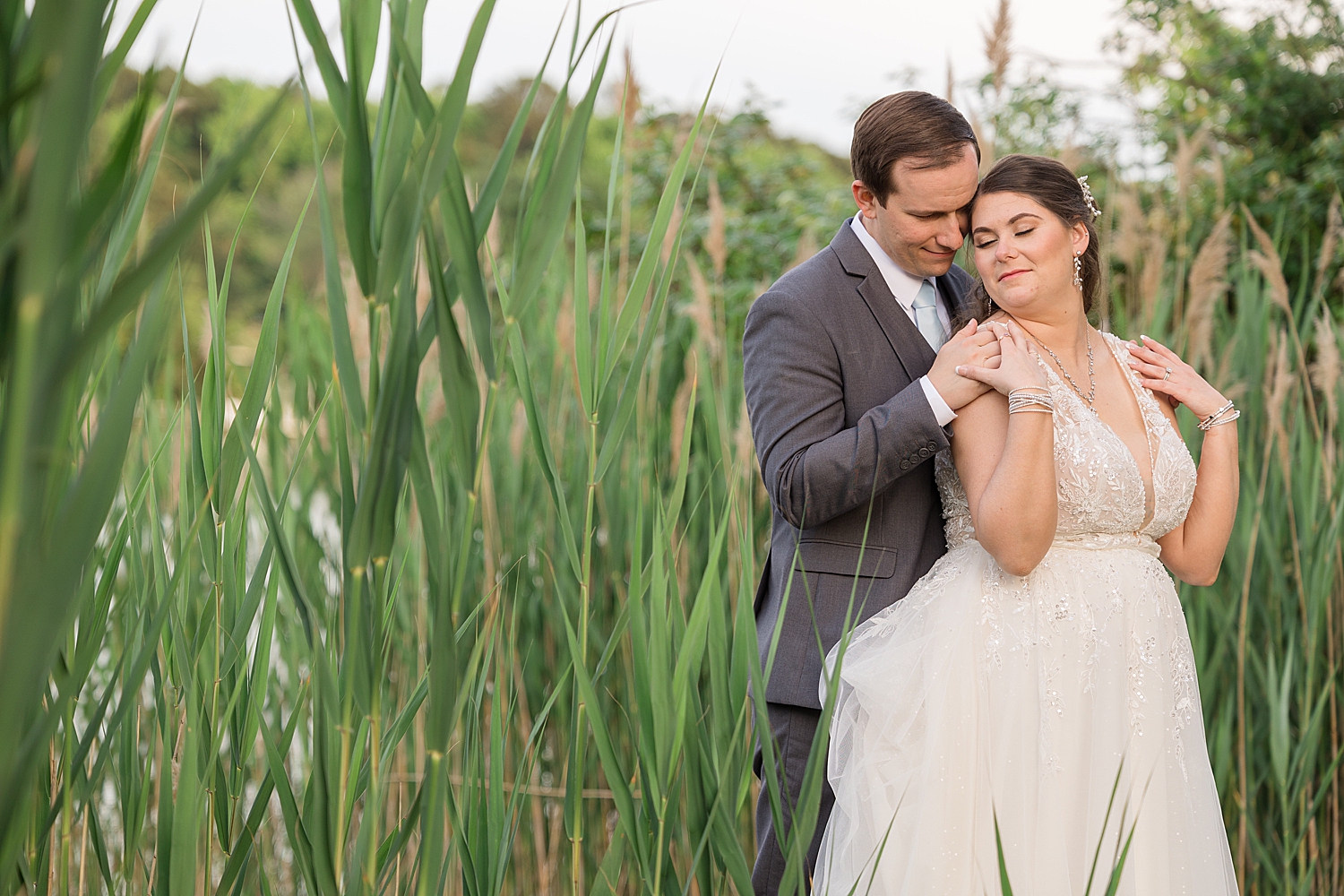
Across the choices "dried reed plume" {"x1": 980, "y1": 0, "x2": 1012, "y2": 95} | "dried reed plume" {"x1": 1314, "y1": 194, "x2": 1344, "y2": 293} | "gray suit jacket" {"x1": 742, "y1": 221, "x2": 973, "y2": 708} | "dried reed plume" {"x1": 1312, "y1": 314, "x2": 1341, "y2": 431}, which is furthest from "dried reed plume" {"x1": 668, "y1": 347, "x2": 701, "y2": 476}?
"dried reed plume" {"x1": 1314, "y1": 194, "x2": 1344, "y2": 293}

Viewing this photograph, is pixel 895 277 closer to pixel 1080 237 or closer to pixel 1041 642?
pixel 1080 237

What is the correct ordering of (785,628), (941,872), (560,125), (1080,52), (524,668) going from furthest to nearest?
1. (1080,52)
2. (524,668)
3. (785,628)
4. (941,872)
5. (560,125)

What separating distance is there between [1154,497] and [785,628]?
61 cm

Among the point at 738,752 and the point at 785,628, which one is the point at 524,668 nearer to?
the point at 785,628

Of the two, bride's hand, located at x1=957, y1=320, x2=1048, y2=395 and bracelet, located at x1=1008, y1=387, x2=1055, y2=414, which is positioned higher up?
bride's hand, located at x1=957, y1=320, x2=1048, y2=395

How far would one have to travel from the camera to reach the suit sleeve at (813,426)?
4.70 ft

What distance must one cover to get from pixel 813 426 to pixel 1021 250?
1.41ft

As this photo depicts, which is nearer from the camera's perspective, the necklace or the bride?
the bride

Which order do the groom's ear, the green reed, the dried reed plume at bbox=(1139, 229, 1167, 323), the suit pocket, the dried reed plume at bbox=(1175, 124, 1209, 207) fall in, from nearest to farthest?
the green reed < the suit pocket < the groom's ear < the dried reed plume at bbox=(1139, 229, 1167, 323) < the dried reed plume at bbox=(1175, 124, 1209, 207)

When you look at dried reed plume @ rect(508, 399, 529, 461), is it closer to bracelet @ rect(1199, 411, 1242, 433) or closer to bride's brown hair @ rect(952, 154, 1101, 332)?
bride's brown hair @ rect(952, 154, 1101, 332)

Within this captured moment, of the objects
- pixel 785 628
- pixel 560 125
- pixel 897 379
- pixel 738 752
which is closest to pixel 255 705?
pixel 738 752

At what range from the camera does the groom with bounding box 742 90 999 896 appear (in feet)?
5.08

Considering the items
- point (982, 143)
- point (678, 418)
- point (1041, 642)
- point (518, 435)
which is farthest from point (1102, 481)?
point (518, 435)

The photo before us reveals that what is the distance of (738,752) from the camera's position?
1.09m
